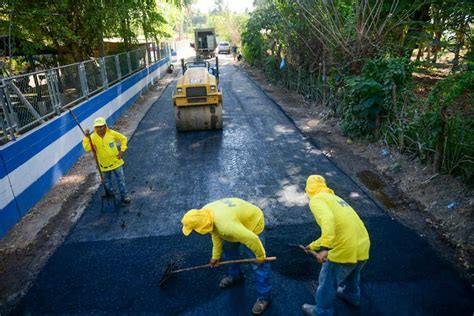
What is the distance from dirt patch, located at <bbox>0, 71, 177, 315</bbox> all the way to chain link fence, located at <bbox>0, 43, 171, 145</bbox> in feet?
4.42

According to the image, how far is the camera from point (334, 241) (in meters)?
3.18

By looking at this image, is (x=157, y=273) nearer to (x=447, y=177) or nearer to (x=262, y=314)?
(x=262, y=314)

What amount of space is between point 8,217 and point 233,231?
14.2 feet

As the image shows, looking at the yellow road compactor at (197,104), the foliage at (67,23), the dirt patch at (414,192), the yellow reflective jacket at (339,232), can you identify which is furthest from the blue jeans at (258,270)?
the foliage at (67,23)

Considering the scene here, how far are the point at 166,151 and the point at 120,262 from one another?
14.8 ft

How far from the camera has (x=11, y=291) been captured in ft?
14.0

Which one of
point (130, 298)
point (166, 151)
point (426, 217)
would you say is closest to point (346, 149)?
point (426, 217)

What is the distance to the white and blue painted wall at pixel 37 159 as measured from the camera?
18.1 ft

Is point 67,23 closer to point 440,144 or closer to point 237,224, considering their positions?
point 237,224

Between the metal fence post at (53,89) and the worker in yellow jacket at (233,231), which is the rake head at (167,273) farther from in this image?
the metal fence post at (53,89)

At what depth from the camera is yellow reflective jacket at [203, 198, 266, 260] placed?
3.35m

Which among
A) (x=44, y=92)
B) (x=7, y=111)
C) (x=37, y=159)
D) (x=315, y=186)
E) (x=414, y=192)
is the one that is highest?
(x=44, y=92)

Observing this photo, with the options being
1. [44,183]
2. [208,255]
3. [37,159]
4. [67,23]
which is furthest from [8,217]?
[67,23]

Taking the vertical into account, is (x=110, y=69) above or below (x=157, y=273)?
above
